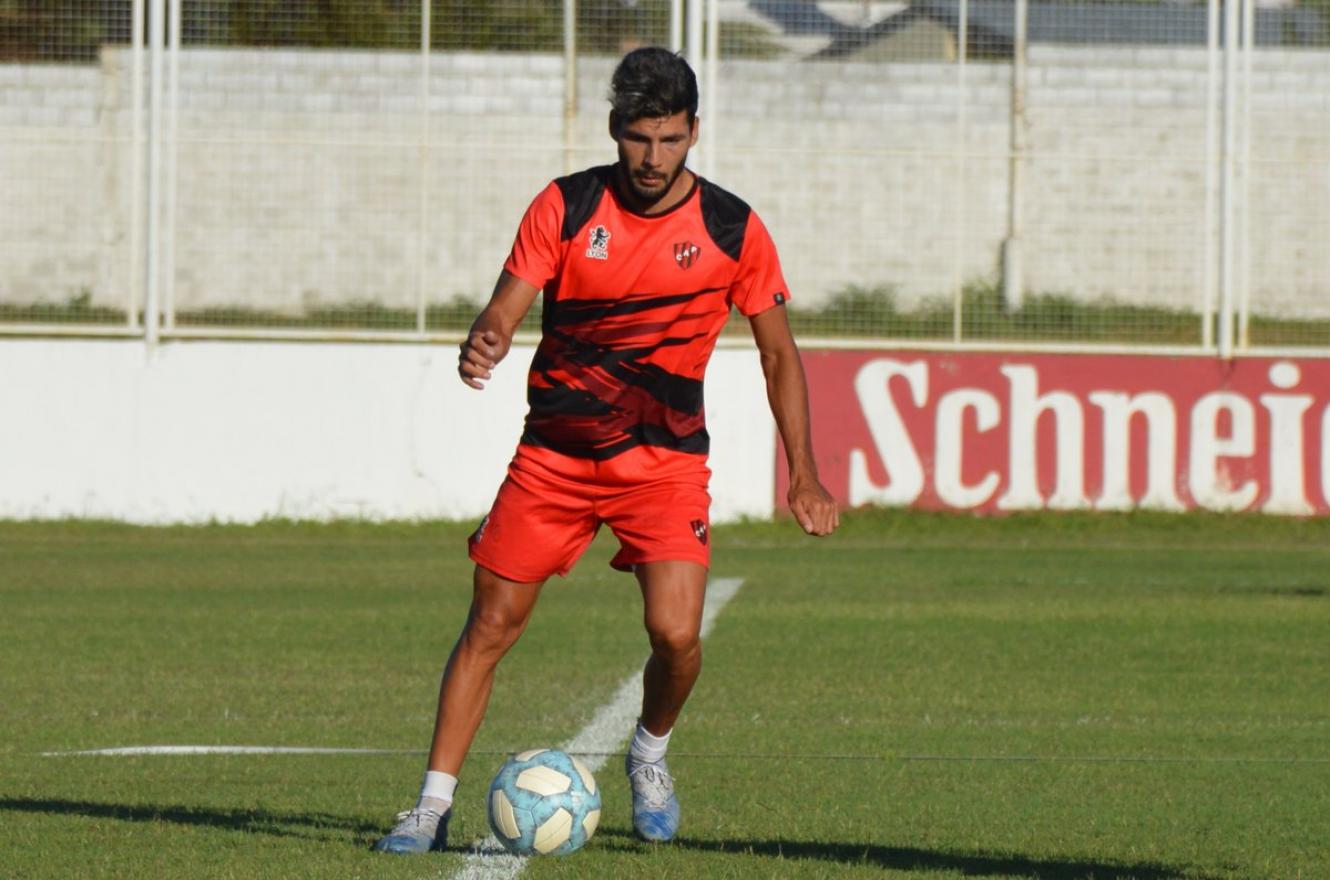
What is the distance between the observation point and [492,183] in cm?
2038

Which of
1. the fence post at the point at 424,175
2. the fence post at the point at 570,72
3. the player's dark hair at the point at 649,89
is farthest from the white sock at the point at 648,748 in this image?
the fence post at the point at 570,72

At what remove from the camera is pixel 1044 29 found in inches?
884

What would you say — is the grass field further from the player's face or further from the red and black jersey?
the player's face

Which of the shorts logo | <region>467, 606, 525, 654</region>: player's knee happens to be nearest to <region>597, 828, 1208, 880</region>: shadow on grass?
<region>467, 606, 525, 654</region>: player's knee

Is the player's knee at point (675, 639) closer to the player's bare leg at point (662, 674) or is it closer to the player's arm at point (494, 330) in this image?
the player's bare leg at point (662, 674)

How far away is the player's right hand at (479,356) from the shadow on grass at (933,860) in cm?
140

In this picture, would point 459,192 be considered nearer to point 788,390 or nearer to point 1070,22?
point 1070,22

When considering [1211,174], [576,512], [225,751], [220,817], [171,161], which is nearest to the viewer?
[576,512]

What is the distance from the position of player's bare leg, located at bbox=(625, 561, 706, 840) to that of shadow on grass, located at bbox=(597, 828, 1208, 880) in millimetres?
97

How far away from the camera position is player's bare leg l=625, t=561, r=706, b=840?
6.10 metres

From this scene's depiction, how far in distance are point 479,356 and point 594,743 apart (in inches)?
112

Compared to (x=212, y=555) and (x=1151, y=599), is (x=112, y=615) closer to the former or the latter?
(x=212, y=555)

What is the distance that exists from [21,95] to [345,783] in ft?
49.1

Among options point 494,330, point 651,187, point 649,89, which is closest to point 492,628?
point 494,330
